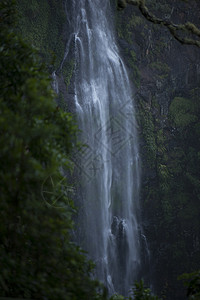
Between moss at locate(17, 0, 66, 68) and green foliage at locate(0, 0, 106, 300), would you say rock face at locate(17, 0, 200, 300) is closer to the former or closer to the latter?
moss at locate(17, 0, 66, 68)

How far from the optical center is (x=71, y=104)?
10.4 m

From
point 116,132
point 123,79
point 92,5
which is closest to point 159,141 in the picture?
point 116,132

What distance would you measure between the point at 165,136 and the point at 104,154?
3078mm

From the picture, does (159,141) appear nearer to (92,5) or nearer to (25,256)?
(92,5)

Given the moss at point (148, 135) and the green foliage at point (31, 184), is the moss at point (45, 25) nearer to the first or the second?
the moss at point (148, 135)

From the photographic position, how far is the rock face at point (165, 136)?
11773mm

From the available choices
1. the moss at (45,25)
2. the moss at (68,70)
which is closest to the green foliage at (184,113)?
the moss at (68,70)

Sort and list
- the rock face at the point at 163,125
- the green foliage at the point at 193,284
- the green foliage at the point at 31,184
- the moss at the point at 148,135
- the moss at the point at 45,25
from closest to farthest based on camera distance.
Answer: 1. the green foliage at the point at 31,184
2. the green foliage at the point at 193,284
3. the moss at the point at 45,25
4. the rock face at the point at 163,125
5. the moss at the point at 148,135

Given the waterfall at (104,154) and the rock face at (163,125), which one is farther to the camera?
the rock face at (163,125)

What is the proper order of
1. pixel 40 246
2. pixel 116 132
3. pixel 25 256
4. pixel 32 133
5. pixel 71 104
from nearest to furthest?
pixel 32 133 < pixel 40 246 < pixel 25 256 < pixel 71 104 < pixel 116 132

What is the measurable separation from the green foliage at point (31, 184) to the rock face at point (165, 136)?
32.2 feet

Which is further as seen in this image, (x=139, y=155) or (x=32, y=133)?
(x=139, y=155)

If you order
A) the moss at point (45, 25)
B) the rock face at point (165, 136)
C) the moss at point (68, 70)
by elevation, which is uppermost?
the moss at point (45, 25)

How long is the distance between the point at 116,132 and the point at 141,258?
4.67 meters
